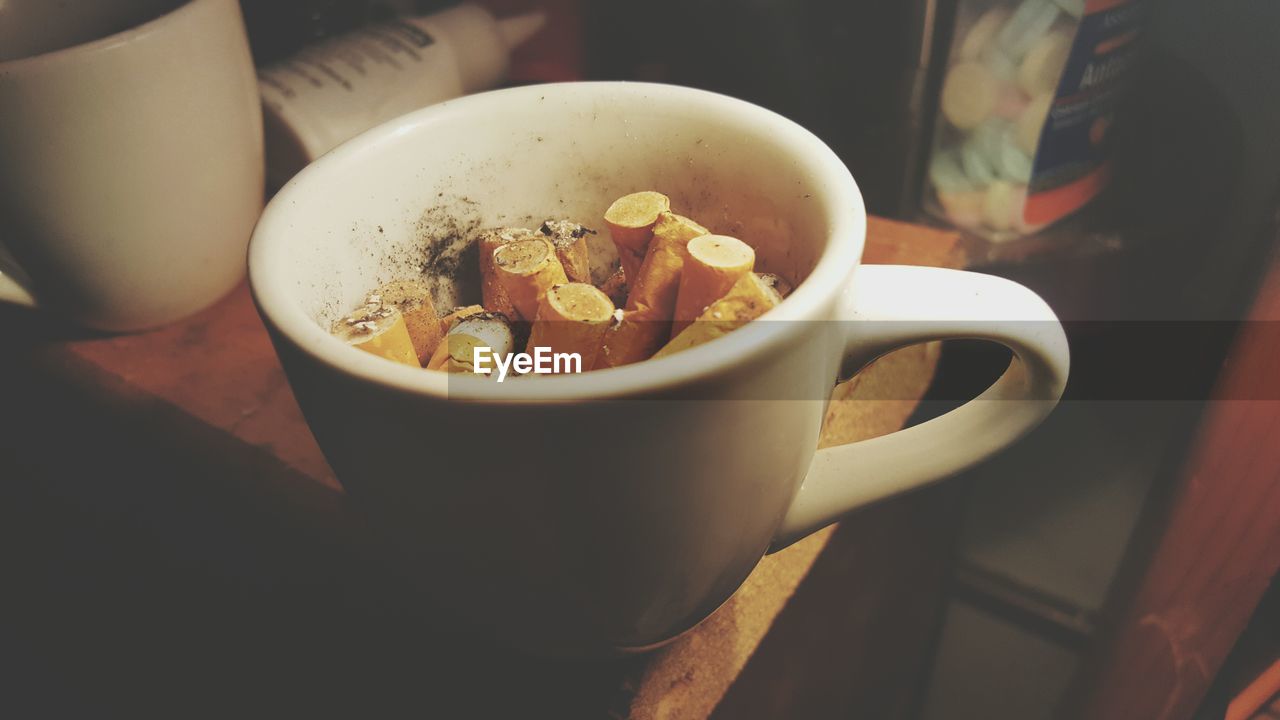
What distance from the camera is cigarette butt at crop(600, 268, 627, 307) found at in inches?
12.7

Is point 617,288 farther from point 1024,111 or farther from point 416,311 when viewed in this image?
point 1024,111

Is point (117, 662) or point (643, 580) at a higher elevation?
point (643, 580)

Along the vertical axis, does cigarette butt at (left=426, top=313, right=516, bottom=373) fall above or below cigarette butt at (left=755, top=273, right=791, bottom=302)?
below

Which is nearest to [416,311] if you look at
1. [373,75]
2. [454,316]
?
[454,316]

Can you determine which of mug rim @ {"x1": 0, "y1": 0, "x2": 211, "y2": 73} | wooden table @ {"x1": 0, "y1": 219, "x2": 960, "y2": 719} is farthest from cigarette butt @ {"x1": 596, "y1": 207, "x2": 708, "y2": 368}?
mug rim @ {"x1": 0, "y1": 0, "x2": 211, "y2": 73}

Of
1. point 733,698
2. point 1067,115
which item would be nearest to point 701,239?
point 733,698

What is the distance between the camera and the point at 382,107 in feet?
1.62

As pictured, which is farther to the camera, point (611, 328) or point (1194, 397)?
point (1194, 397)

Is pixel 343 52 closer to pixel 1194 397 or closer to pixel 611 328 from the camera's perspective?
pixel 611 328

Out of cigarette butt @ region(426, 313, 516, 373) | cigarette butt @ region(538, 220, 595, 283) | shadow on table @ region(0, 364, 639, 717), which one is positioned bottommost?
shadow on table @ region(0, 364, 639, 717)

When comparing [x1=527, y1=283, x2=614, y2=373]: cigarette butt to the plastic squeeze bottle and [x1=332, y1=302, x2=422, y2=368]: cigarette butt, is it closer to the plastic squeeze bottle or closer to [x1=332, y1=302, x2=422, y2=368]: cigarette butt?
[x1=332, y1=302, x2=422, y2=368]: cigarette butt

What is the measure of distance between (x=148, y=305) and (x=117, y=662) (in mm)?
174

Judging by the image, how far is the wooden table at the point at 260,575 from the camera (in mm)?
308

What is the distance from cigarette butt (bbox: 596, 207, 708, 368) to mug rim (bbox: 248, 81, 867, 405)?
41mm
